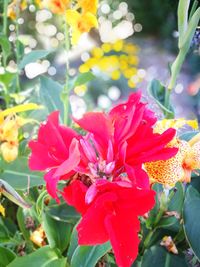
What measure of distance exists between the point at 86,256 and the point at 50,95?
0.33m

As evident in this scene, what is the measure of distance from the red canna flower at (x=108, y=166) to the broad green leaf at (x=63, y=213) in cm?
12

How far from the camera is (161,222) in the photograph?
62 cm

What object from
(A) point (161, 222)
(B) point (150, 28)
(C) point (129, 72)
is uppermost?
(A) point (161, 222)

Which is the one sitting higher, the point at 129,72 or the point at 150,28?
the point at 129,72

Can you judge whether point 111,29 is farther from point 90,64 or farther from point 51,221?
point 51,221

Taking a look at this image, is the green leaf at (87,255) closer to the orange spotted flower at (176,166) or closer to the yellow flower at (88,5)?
the orange spotted flower at (176,166)

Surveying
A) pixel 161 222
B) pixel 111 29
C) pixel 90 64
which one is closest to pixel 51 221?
pixel 161 222

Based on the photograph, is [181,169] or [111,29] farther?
[111,29]

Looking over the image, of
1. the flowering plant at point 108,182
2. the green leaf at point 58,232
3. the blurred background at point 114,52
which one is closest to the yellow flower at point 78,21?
the flowering plant at point 108,182

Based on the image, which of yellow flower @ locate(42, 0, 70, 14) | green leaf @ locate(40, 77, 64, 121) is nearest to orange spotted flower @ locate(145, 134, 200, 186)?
yellow flower @ locate(42, 0, 70, 14)

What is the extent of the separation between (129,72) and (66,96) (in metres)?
0.60

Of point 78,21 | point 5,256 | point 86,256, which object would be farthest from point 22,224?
point 78,21

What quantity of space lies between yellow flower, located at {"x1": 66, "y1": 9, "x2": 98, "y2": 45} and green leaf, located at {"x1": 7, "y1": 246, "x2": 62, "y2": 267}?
0.25 meters

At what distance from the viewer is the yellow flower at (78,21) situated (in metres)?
0.63
